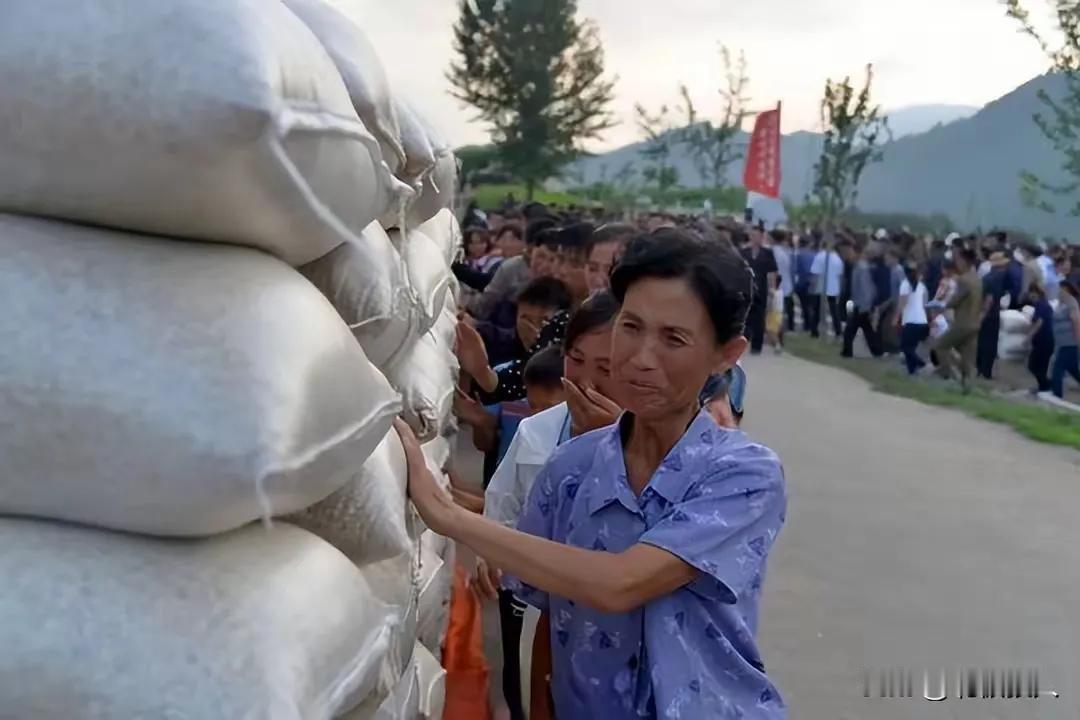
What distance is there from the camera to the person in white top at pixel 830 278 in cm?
1614

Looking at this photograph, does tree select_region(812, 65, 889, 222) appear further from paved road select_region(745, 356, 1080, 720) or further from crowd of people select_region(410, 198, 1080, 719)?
crowd of people select_region(410, 198, 1080, 719)

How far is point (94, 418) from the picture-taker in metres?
1.38

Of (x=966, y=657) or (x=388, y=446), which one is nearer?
(x=388, y=446)

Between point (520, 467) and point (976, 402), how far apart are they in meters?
9.15

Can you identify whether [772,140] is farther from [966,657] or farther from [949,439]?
[966,657]

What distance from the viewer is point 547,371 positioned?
337cm

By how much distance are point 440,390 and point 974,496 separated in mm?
4938

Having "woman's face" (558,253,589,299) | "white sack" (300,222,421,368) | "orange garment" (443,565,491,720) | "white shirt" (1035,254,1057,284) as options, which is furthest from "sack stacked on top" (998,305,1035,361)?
"white sack" (300,222,421,368)

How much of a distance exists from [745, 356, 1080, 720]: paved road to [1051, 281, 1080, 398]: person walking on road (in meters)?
1.78

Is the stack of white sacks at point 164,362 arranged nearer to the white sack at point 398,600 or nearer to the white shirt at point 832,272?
the white sack at point 398,600

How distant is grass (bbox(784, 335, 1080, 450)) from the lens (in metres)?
9.46

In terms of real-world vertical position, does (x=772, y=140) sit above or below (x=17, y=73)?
below

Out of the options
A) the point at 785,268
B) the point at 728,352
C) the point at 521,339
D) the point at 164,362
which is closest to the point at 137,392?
the point at 164,362

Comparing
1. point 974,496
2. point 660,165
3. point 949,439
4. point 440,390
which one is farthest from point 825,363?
point 660,165
